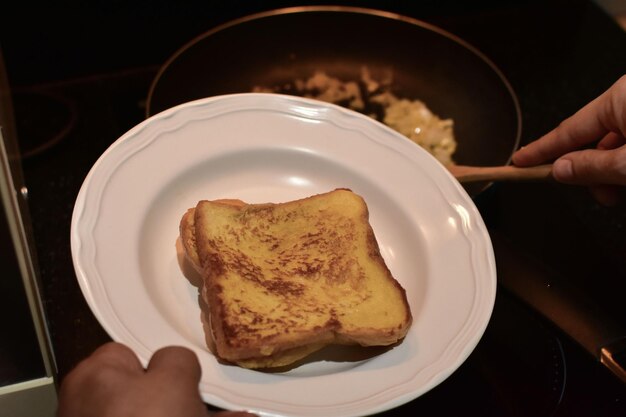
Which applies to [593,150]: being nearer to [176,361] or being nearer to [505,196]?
[505,196]

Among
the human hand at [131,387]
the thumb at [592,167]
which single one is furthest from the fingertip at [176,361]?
the thumb at [592,167]

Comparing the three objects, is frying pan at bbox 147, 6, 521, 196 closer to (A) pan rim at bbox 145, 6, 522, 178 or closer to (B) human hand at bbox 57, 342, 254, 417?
(A) pan rim at bbox 145, 6, 522, 178

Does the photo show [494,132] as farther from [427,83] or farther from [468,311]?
[468,311]

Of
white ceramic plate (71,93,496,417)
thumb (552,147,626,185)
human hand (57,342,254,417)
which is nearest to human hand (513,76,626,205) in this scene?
thumb (552,147,626,185)

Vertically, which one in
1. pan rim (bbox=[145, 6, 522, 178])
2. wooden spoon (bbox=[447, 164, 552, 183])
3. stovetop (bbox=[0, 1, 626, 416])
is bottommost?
stovetop (bbox=[0, 1, 626, 416])

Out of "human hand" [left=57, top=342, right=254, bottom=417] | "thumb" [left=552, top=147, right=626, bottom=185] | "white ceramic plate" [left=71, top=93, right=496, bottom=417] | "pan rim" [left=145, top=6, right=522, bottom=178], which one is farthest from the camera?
"pan rim" [left=145, top=6, right=522, bottom=178]

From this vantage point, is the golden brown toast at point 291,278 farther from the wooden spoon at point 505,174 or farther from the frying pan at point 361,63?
the frying pan at point 361,63

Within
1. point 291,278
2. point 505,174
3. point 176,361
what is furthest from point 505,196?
point 176,361

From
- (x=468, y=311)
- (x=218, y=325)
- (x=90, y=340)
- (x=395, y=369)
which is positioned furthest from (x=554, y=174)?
(x=90, y=340)
